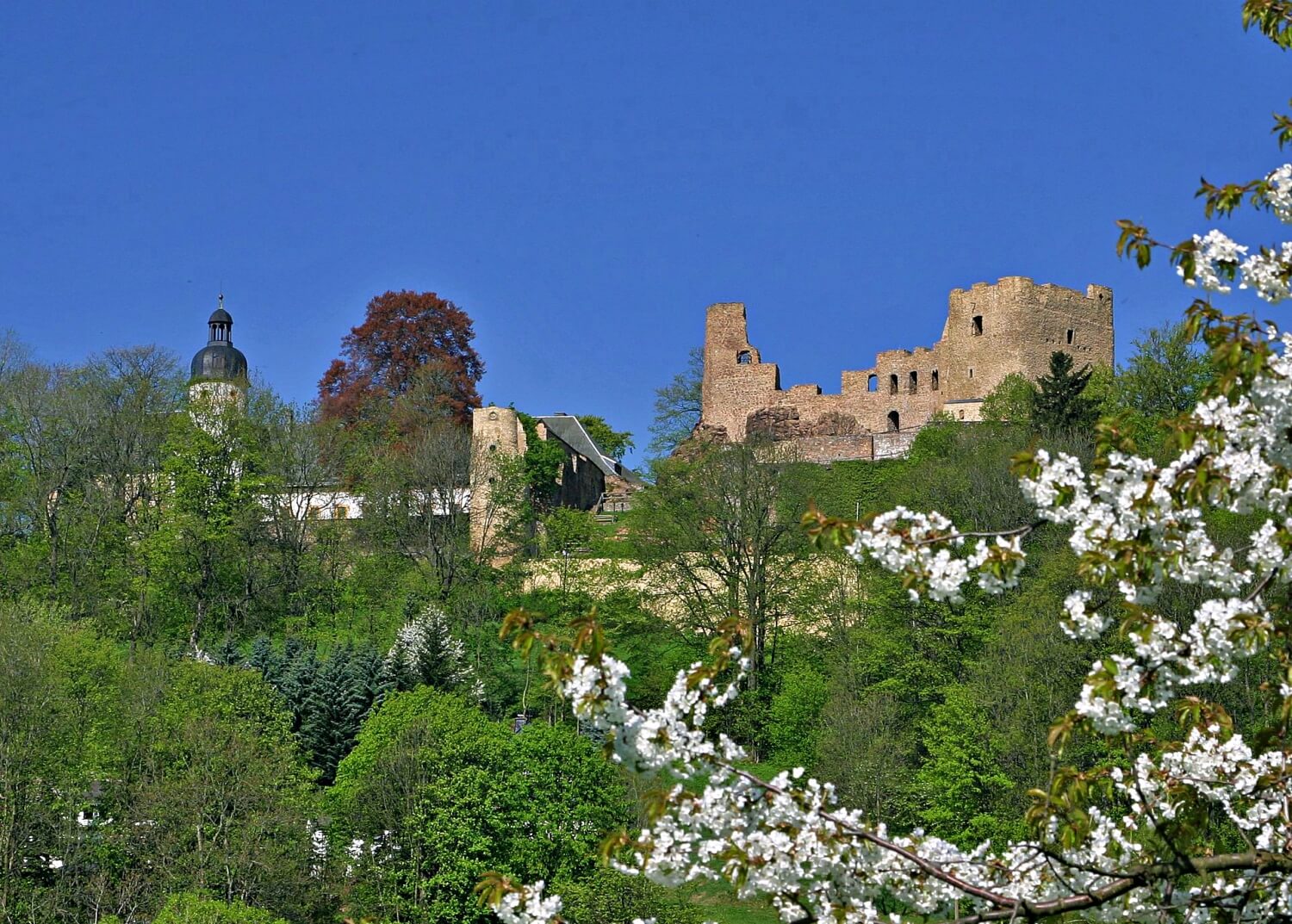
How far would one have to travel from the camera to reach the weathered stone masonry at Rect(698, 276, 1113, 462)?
59.3m

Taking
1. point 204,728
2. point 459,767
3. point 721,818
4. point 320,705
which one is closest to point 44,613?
point 320,705

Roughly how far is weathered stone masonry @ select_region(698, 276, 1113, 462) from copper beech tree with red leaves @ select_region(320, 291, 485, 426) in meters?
9.33

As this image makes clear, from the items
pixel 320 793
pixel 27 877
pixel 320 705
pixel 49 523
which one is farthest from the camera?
pixel 49 523

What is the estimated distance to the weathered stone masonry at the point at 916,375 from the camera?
59344 mm

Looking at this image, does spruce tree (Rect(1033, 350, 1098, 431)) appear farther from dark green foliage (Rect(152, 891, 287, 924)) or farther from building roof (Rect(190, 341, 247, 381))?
building roof (Rect(190, 341, 247, 381))

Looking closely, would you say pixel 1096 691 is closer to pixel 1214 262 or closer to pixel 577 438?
pixel 1214 262

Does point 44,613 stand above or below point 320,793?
above

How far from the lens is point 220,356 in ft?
232

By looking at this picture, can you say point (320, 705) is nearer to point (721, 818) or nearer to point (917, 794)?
point (917, 794)

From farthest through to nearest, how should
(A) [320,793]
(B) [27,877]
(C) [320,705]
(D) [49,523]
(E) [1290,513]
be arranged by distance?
(D) [49,523] < (C) [320,705] < (A) [320,793] < (B) [27,877] < (E) [1290,513]

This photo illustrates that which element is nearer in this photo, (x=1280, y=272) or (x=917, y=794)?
(x=1280, y=272)

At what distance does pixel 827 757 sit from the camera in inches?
1239

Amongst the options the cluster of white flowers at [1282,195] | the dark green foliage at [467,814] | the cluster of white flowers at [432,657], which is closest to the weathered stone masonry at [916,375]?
the cluster of white flowers at [432,657]

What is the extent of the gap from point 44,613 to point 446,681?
28.5 feet
